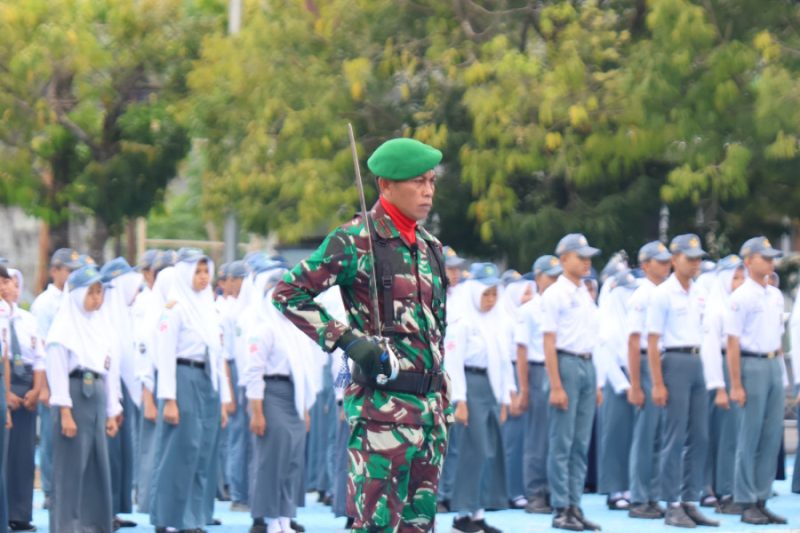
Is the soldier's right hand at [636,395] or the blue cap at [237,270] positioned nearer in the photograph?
the soldier's right hand at [636,395]

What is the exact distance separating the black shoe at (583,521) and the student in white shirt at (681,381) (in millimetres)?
636

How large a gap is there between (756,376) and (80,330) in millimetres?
5052

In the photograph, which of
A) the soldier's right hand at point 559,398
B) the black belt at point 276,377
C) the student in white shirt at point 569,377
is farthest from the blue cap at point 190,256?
the soldier's right hand at point 559,398

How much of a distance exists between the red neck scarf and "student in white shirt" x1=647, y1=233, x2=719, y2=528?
20.3 feet

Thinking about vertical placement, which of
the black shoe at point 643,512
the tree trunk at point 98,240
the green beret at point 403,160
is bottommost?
the black shoe at point 643,512

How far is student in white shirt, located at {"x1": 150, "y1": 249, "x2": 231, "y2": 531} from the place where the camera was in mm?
12070

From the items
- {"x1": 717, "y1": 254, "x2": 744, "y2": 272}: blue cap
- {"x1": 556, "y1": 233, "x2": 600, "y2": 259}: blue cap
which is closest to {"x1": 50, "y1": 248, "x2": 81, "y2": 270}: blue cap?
{"x1": 556, "y1": 233, "x2": 600, "y2": 259}: blue cap

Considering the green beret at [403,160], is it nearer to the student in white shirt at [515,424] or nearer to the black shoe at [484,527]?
the black shoe at [484,527]

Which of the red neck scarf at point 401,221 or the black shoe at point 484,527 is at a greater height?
the red neck scarf at point 401,221

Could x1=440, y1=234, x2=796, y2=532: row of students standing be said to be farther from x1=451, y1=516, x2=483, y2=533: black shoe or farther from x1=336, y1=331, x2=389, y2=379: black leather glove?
x1=336, y1=331, x2=389, y2=379: black leather glove

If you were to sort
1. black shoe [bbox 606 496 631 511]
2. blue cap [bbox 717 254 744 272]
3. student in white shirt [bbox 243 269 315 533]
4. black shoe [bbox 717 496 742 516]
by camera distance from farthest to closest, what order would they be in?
black shoe [bbox 606 496 631 511] < blue cap [bbox 717 254 744 272] < black shoe [bbox 717 496 742 516] < student in white shirt [bbox 243 269 315 533]

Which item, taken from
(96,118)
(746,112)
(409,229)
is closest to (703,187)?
(746,112)

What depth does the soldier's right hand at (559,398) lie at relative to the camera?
42.4ft

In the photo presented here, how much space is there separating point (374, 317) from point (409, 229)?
1.33 ft
